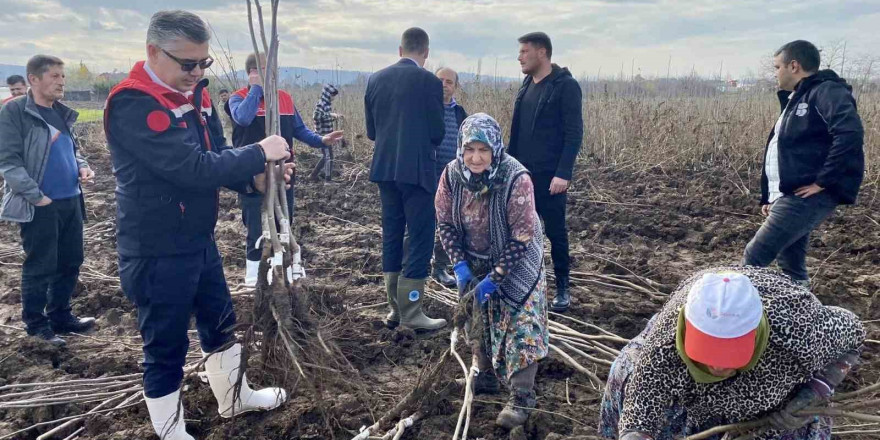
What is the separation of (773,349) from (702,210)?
18.4 ft

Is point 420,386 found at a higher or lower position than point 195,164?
lower

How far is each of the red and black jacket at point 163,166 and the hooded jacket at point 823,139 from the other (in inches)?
114

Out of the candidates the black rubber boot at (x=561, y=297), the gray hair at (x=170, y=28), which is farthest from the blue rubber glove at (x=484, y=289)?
the black rubber boot at (x=561, y=297)

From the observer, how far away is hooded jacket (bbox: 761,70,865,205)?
3.08 m

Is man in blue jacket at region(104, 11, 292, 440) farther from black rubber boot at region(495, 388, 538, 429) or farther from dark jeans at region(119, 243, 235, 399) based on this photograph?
black rubber boot at region(495, 388, 538, 429)

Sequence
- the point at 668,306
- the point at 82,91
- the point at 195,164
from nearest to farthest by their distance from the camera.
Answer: the point at 668,306 → the point at 195,164 → the point at 82,91

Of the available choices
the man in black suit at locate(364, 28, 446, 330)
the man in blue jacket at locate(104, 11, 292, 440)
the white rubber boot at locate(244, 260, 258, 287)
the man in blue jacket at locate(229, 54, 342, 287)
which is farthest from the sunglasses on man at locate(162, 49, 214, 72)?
the white rubber boot at locate(244, 260, 258, 287)

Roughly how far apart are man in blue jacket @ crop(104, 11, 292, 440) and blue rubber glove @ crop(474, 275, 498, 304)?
0.97m

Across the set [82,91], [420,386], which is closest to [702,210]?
[420,386]

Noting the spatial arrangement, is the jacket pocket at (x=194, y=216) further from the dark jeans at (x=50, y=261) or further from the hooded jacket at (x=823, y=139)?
the hooded jacket at (x=823, y=139)

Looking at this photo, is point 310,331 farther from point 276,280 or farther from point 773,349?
point 773,349

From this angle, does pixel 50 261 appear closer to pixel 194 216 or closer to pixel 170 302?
pixel 170 302

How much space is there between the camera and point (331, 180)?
950cm

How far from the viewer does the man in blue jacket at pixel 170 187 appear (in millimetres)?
2035
